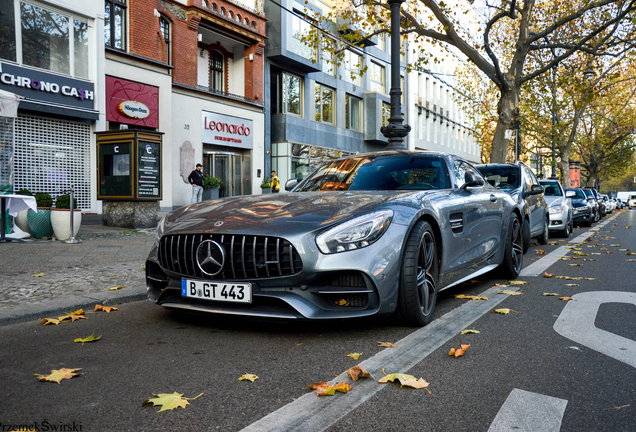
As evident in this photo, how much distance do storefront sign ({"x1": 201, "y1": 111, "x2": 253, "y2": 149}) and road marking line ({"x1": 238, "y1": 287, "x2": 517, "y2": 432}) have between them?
62.6ft

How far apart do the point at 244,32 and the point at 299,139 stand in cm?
596

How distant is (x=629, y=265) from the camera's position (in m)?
8.21

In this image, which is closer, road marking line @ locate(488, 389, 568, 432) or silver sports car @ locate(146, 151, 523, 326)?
road marking line @ locate(488, 389, 568, 432)

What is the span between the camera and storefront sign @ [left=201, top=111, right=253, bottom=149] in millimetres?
22672

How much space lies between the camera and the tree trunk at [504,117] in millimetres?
21750

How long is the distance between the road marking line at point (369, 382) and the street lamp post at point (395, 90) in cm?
692

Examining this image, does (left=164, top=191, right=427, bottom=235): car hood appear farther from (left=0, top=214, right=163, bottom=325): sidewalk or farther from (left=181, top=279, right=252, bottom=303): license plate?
(left=0, top=214, right=163, bottom=325): sidewalk

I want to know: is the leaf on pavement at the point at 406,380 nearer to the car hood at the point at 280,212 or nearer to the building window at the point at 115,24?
the car hood at the point at 280,212

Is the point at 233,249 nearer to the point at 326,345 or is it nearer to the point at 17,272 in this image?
the point at 326,345

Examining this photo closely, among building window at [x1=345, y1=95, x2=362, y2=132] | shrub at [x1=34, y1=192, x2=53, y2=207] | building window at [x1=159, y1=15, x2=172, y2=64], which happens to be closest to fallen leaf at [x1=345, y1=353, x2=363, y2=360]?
shrub at [x1=34, y1=192, x2=53, y2=207]

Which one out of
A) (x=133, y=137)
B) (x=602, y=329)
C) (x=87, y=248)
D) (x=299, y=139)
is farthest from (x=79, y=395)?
(x=299, y=139)

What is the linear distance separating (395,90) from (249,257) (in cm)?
827

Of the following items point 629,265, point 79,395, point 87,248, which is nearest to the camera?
point 79,395

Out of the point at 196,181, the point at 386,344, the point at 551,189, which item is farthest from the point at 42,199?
the point at 551,189
